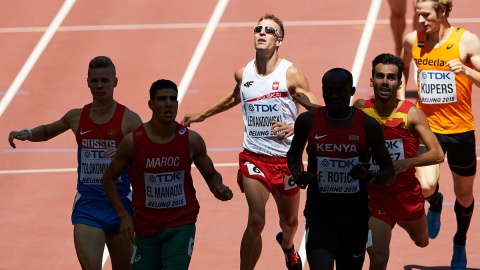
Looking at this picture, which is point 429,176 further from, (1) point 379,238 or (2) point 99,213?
(2) point 99,213

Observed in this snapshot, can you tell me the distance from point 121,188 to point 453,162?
152 inches

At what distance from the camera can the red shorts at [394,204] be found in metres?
11.3

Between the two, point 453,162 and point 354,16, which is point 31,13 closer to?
point 354,16

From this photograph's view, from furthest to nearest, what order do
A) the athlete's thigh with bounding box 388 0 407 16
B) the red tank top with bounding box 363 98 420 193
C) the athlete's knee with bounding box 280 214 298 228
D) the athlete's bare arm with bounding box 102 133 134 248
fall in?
the athlete's thigh with bounding box 388 0 407 16 < the athlete's knee with bounding box 280 214 298 228 < the red tank top with bounding box 363 98 420 193 < the athlete's bare arm with bounding box 102 133 134 248

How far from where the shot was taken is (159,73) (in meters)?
19.4

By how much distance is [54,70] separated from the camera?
19875 millimetres

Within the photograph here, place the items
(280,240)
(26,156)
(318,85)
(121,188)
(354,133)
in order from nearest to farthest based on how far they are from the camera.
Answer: (354,133) → (121,188) → (280,240) → (26,156) → (318,85)

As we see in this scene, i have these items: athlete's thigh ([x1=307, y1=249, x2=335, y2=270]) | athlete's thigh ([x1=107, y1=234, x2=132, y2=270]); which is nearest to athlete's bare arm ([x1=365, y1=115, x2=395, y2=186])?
athlete's thigh ([x1=307, y1=249, x2=335, y2=270])

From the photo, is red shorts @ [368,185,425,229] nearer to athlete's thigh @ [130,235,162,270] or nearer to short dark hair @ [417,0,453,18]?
athlete's thigh @ [130,235,162,270]

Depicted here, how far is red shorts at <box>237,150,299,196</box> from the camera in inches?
491

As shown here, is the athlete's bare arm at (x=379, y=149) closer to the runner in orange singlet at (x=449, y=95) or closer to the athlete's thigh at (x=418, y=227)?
the athlete's thigh at (x=418, y=227)

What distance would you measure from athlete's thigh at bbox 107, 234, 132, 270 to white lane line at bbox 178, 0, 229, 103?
727cm

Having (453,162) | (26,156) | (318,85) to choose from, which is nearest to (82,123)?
(453,162)

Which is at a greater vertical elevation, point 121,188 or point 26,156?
point 26,156
